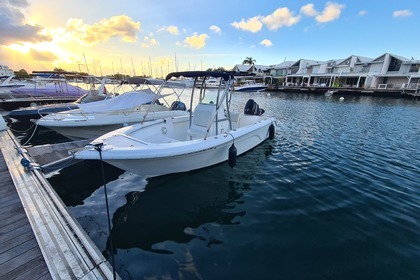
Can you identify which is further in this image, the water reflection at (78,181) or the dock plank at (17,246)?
the water reflection at (78,181)

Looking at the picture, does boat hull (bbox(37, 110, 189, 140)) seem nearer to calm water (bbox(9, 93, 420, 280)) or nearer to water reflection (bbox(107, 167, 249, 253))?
calm water (bbox(9, 93, 420, 280))

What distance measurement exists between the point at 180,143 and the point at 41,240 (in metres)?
3.18

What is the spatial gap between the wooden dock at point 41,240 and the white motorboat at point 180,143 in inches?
43.5

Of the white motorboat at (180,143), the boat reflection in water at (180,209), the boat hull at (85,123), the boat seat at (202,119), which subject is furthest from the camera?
the boat hull at (85,123)

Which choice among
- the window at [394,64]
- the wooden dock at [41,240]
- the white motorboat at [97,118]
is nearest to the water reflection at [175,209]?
the wooden dock at [41,240]

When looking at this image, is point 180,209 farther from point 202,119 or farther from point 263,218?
point 202,119

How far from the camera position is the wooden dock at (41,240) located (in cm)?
251

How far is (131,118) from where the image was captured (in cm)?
969

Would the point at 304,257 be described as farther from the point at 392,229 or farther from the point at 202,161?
the point at 202,161

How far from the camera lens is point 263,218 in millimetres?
4414

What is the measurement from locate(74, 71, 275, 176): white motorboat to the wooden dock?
3.63 ft

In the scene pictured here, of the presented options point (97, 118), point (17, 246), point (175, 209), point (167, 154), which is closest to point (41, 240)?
point (17, 246)

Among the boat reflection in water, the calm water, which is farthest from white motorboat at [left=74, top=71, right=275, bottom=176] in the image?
the calm water

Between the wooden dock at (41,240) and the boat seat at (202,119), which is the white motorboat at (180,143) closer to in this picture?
the boat seat at (202,119)
